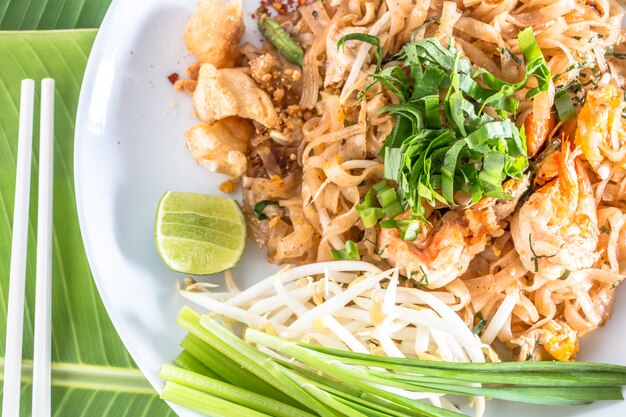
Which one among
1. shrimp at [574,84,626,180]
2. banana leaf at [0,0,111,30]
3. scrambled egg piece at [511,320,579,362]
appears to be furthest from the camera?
banana leaf at [0,0,111,30]

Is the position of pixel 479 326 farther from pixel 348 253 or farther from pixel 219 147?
pixel 219 147

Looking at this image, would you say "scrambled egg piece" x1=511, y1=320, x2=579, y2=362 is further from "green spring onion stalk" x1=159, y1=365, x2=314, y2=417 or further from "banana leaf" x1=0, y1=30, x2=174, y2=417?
"banana leaf" x1=0, y1=30, x2=174, y2=417

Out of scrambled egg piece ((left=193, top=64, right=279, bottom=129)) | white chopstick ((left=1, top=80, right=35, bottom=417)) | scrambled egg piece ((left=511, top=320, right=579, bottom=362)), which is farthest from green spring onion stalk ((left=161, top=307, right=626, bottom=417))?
scrambled egg piece ((left=193, top=64, right=279, bottom=129))

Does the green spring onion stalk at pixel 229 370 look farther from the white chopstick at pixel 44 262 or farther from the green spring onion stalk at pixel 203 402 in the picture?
the white chopstick at pixel 44 262

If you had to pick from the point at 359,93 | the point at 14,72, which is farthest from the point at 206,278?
the point at 14,72

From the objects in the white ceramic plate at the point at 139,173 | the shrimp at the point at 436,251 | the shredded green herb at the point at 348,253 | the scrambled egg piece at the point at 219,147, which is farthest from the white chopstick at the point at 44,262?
the shrimp at the point at 436,251

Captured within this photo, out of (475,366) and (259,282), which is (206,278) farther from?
(475,366)

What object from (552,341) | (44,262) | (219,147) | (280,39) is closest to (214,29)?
(280,39)

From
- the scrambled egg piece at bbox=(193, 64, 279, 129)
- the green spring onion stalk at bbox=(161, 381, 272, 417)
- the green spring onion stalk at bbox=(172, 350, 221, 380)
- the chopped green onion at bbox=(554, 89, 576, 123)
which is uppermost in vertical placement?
the scrambled egg piece at bbox=(193, 64, 279, 129)
